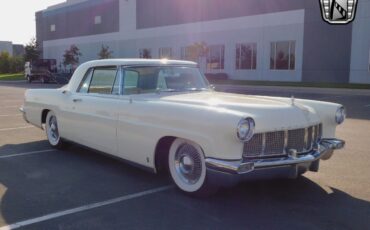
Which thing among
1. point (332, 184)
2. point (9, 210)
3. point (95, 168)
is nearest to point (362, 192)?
point (332, 184)

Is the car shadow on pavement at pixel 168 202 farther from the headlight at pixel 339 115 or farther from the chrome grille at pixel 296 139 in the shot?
the headlight at pixel 339 115

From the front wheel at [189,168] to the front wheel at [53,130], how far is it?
2.97m

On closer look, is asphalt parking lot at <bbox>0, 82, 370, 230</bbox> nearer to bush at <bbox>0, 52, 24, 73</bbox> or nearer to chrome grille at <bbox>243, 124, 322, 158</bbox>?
chrome grille at <bbox>243, 124, 322, 158</bbox>

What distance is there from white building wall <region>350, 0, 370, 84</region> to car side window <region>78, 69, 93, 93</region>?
78.9 feet

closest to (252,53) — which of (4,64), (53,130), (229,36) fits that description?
(229,36)

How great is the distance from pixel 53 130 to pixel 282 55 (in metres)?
25.7

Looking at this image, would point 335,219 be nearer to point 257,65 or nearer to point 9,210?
point 9,210

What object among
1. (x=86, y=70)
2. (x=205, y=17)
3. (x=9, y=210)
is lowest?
(x=9, y=210)

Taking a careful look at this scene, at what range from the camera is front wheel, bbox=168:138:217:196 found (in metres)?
4.38

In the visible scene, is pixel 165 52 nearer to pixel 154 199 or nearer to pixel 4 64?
pixel 4 64

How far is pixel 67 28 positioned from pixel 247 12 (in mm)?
33594

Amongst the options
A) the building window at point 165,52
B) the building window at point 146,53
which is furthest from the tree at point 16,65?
the building window at point 165,52

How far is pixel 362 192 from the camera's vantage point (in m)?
4.77

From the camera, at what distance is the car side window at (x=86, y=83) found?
6.37 metres
